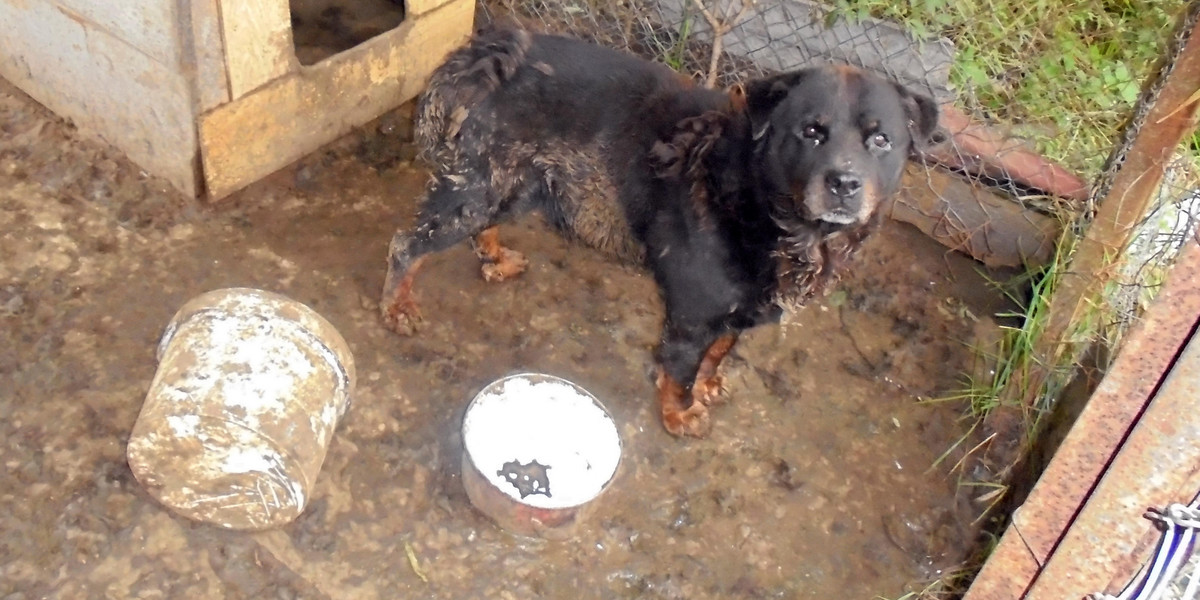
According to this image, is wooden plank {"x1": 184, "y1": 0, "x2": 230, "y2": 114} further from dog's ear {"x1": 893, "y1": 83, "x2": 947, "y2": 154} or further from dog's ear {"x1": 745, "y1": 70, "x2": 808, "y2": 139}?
dog's ear {"x1": 893, "y1": 83, "x2": 947, "y2": 154}

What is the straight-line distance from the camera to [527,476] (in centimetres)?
300

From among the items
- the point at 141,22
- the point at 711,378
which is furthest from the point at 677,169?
the point at 141,22

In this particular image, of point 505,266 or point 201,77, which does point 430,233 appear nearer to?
point 505,266

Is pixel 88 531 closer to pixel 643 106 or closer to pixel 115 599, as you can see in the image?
pixel 115 599

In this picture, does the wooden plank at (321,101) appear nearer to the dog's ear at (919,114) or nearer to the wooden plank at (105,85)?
the wooden plank at (105,85)

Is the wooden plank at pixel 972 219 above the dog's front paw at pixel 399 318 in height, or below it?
above

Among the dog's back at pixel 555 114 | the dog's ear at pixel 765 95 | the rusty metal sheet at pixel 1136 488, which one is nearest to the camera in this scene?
the rusty metal sheet at pixel 1136 488

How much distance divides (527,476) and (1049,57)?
3.95 meters

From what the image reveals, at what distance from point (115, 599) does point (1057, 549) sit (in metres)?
2.59

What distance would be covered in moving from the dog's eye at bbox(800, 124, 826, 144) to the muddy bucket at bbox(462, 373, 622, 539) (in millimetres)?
1187

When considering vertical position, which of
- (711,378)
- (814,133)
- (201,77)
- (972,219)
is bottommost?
(711,378)

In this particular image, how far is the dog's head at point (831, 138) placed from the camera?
8.74ft

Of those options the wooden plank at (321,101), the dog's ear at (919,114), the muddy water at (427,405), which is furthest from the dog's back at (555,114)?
the wooden plank at (321,101)

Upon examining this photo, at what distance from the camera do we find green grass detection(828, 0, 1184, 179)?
14.7ft
